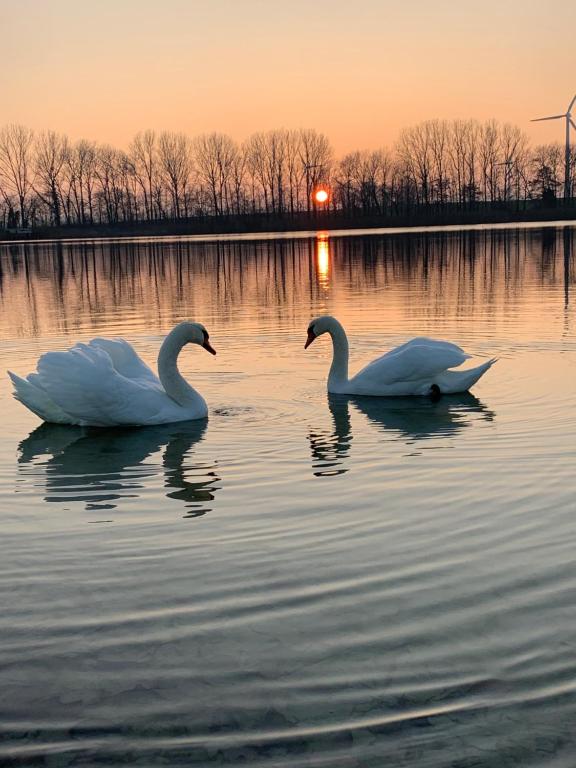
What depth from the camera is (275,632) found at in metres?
4.50

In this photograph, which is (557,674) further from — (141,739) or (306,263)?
(306,263)

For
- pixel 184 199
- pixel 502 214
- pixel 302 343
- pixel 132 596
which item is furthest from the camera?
pixel 184 199

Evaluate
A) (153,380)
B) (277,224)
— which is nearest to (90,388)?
(153,380)

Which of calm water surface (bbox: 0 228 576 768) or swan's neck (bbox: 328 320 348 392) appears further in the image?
swan's neck (bbox: 328 320 348 392)

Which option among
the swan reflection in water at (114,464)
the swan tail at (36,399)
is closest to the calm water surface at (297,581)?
the swan reflection in water at (114,464)

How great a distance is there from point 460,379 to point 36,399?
185 inches

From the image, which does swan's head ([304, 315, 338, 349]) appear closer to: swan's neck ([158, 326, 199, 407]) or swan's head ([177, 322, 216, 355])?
swan's head ([177, 322, 216, 355])

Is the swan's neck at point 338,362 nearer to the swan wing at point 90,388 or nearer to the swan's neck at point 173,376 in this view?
the swan's neck at point 173,376

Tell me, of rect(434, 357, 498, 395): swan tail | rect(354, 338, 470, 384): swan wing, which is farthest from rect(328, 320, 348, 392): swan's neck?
rect(434, 357, 498, 395): swan tail

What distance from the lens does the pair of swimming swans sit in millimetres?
9305

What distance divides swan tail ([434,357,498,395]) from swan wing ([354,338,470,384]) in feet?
0.62

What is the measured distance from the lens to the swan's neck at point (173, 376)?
999cm

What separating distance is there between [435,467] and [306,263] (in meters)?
33.4

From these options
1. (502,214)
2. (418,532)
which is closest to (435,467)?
(418,532)
